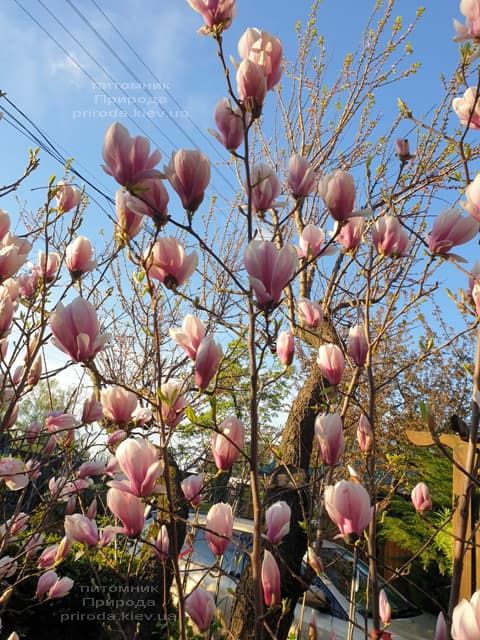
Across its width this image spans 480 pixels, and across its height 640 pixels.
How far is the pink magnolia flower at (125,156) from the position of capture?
0.81m

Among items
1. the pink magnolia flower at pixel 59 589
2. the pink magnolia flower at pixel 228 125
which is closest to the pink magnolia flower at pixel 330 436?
the pink magnolia flower at pixel 228 125

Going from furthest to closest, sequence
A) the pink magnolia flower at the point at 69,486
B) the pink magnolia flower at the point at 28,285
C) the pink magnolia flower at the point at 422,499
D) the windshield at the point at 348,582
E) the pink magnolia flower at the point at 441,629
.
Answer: the windshield at the point at 348,582 → the pink magnolia flower at the point at 69,486 → the pink magnolia flower at the point at 28,285 → the pink magnolia flower at the point at 422,499 → the pink magnolia flower at the point at 441,629

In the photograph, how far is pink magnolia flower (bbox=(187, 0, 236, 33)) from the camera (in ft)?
2.95

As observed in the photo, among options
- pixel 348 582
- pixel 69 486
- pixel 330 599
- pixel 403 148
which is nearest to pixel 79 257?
pixel 403 148

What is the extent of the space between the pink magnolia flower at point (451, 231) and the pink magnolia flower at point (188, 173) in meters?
0.51

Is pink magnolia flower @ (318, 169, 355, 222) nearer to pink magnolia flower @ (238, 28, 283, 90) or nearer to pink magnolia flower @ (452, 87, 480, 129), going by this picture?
pink magnolia flower @ (238, 28, 283, 90)

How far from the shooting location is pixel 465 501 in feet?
A: 2.96

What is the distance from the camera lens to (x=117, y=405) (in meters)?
0.94

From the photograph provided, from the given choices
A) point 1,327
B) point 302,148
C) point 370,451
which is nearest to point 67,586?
point 1,327

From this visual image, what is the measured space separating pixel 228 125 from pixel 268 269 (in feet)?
0.94

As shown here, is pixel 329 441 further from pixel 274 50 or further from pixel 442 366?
pixel 442 366

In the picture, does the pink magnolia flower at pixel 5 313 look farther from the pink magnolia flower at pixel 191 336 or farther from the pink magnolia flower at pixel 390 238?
the pink magnolia flower at pixel 390 238

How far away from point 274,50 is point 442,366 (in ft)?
34.5

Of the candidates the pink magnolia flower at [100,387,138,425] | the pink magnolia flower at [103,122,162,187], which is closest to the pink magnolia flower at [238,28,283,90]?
the pink magnolia flower at [103,122,162,187]
